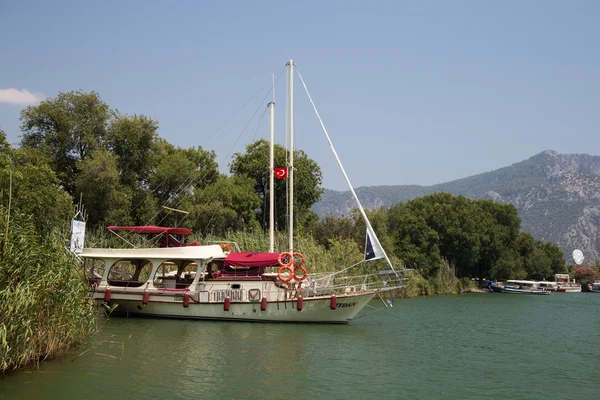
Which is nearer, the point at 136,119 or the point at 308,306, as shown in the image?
the point at 308,306

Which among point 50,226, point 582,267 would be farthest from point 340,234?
point 582,267

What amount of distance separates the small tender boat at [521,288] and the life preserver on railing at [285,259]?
43.4 meters

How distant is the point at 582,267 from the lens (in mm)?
92688

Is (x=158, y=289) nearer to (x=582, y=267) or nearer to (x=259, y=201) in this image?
(x=259, y=201)

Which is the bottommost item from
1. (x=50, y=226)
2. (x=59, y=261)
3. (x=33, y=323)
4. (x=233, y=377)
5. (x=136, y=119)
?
(x=233, y=377)

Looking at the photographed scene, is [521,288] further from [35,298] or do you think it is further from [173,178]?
[35,298]

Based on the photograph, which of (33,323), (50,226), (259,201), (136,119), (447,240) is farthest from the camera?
(447,240)

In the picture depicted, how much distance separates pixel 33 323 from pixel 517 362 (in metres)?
15.2

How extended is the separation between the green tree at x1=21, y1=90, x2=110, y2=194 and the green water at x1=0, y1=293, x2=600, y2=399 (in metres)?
20.9

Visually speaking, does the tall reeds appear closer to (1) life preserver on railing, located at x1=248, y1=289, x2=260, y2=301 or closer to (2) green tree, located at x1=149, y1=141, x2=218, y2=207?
(1) life preserver on railing, located at x1=248, y1=289, x2=260, y2=301

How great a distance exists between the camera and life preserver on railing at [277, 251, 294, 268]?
27.6 meters

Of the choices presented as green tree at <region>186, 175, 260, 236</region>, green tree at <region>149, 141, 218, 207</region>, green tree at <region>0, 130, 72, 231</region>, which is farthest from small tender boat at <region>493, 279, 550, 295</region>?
green tree at <region>0, 130, 72, 231</region>

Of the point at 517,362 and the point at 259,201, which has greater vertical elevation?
the point at 259,201

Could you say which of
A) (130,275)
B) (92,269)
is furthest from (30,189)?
(130,275)
